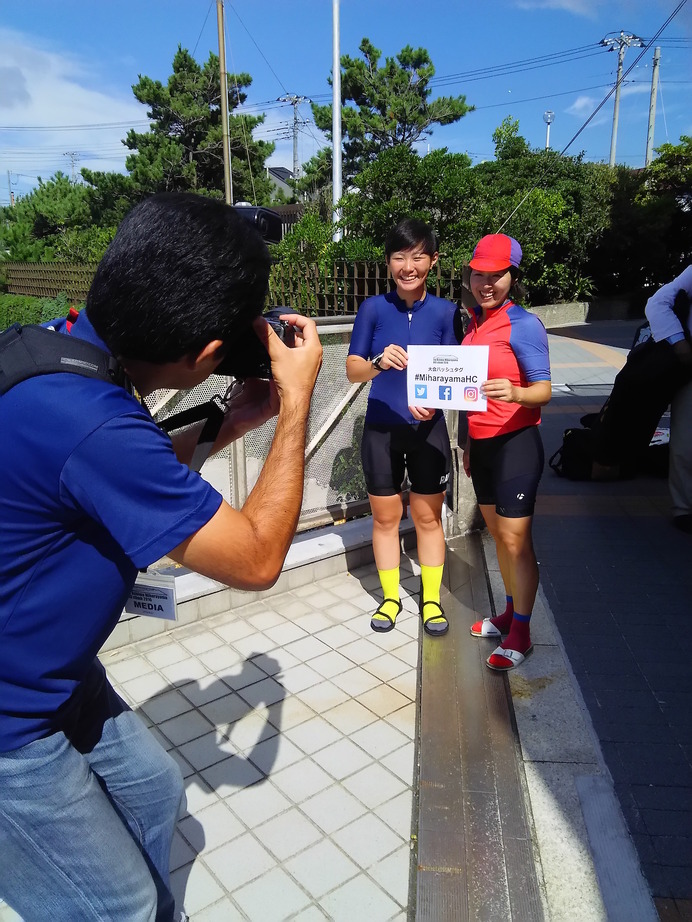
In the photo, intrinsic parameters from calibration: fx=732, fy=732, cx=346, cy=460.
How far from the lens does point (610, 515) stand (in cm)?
555

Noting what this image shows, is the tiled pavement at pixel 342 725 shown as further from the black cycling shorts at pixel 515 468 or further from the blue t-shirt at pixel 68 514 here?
the blue t-shirt at pixel 68 514

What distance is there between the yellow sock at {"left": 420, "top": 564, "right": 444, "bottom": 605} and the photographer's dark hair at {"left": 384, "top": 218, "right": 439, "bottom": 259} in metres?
1.66

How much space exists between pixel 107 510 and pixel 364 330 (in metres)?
2.75

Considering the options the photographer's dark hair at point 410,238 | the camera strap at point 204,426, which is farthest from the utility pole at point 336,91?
the camera strap at point 204,426

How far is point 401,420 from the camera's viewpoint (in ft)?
12.5

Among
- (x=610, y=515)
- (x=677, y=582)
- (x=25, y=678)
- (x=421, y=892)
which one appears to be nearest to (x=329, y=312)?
(x=610, y=515)

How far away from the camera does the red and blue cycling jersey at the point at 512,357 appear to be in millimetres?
3197

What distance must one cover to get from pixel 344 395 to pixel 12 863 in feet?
11.1

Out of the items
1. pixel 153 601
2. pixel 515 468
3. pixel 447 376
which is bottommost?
pixel 515 468


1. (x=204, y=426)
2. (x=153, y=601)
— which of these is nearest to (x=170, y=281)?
(x=204, y=426)

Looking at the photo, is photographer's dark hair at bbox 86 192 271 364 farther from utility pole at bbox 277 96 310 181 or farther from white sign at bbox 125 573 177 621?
utility pole at bbox 277 96 310 181

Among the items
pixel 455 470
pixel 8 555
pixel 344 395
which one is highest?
pixel 8 555

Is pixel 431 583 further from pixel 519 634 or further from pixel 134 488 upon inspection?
pixel 134 488

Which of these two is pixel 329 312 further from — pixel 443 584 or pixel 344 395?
pixel 443 584
